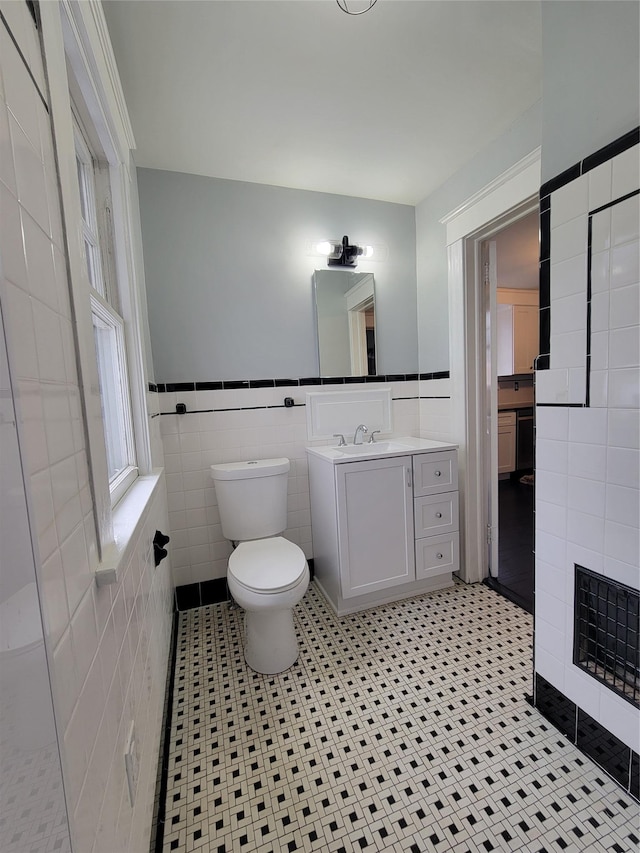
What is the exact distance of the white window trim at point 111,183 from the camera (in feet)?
2.23

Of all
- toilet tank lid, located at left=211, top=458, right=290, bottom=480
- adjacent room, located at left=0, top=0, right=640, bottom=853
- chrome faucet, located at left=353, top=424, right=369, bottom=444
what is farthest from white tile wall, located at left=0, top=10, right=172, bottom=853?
chrome faucet, located at left=353, top=424, right=369, bottom=444

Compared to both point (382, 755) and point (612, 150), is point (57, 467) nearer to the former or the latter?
point (382, 755)

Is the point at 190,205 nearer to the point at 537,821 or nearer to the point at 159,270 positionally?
the point at 159,270

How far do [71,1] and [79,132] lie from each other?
0.39 meters

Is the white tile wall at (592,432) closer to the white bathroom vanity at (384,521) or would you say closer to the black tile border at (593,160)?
the black tile border at (593,160)

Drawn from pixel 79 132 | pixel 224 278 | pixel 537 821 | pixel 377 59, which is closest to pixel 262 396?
pixel 224 278


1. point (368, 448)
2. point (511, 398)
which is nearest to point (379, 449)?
point (368, 448)

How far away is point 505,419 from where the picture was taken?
431 cm

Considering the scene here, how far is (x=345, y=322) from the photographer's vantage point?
94.6 inches

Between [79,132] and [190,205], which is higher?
[190,205]

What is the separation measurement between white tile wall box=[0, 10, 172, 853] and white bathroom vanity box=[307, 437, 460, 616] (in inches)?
50.5

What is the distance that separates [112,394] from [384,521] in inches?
57.3

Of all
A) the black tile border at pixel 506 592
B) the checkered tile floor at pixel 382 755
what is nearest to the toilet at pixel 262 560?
the checkered tile floor at pixel 382 755

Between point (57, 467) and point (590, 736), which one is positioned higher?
point (57, 467)
